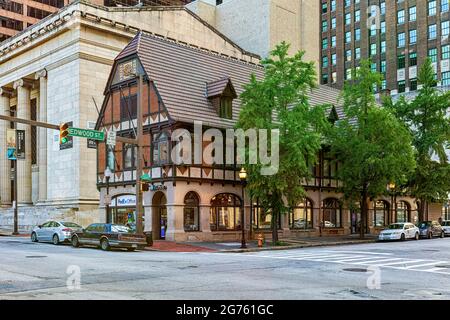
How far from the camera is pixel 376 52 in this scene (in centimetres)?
10231

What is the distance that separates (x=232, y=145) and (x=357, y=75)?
12.4 meters

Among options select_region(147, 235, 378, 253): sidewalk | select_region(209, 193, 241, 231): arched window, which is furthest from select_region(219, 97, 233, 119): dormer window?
select_region(147, 235, 378, 253): sidewalk

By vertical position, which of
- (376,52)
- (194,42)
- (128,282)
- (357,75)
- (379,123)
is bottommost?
(128,282)

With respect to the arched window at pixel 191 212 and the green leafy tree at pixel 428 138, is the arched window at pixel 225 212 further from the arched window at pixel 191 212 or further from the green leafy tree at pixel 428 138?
the green leafy tree at pixel 428 138

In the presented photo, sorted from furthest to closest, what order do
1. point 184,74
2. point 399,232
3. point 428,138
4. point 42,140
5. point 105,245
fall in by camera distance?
point 42,140, point 428,138, point 399,232, point 184,74, point 105,245

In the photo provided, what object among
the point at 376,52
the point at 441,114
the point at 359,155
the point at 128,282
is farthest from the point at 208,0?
the point at 128,282

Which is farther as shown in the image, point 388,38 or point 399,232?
point 388,38

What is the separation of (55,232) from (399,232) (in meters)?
25.1

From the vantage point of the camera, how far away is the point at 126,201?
133 feet

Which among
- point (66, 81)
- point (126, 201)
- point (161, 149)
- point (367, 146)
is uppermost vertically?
point (66, 81)

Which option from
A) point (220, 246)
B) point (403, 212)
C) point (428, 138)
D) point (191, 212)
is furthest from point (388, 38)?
point (220, 246)

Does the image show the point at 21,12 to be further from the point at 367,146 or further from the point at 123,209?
the point at 367,146
